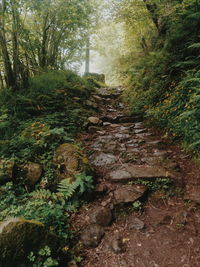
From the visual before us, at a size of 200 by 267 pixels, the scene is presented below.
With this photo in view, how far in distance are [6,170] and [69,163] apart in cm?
120

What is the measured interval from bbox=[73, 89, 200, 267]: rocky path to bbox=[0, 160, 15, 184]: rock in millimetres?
1548

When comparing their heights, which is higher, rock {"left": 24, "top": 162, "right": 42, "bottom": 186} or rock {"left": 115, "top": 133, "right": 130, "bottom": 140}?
rock {"left": 115, "top": 133, "right": 130, "bottom": 140}

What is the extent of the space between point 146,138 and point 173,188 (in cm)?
206

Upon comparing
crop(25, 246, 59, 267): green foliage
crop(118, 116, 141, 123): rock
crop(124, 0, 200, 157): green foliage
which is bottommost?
crop(25, 246, 59, 267): green foliage

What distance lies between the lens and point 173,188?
9.11ft

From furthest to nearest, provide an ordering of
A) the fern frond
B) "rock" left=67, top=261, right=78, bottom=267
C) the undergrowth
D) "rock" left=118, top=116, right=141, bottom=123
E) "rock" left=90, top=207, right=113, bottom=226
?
"rock" left=118, top=116, right=141, bottom=123 → the fern frond → "rock" left=90, top=207, right=113, bottom=226 → the undergrowth → "rock" left=67, top=261, right=78, bottom=267

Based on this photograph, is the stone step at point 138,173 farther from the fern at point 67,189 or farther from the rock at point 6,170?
the rock at point 6,170

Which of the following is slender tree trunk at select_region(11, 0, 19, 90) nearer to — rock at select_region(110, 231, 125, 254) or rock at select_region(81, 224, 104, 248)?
rock at select_region(81, 224, 104, 248)

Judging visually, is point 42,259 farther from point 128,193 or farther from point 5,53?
point 5,53

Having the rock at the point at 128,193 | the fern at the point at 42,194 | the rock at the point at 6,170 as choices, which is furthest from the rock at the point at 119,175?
the rock at the point at 6,170

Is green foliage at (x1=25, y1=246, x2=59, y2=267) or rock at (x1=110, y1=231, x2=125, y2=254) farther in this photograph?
rock at (x1=110, y1=231, x2=125, y2=254)

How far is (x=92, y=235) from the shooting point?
223 cm

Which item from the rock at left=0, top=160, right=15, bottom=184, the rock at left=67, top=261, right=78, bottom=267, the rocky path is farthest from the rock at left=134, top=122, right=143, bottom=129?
the rock at left=67, top=261, right=78, bottom=267

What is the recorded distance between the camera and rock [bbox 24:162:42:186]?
3050 millimetres
